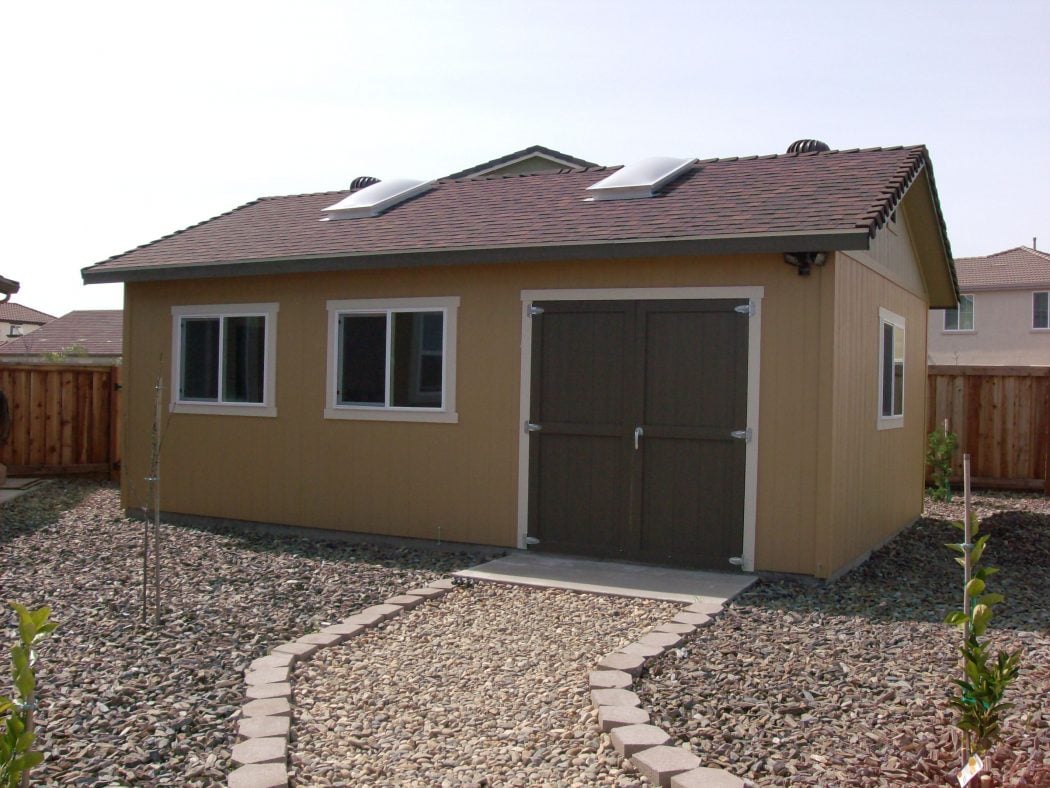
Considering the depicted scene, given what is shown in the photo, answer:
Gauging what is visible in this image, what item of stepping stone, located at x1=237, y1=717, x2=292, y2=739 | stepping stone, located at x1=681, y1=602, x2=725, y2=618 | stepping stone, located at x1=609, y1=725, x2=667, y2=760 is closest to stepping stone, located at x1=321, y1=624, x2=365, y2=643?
stepping stone, located at x1=237, y1=717, x2=292, y2=739

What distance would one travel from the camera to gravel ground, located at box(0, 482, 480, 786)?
4.04m

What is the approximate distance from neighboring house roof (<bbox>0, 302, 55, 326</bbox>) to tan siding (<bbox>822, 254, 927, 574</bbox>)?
153 ft

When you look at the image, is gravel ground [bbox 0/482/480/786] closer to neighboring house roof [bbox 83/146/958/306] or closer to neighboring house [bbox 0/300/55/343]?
neighboring house roof [bbox 83/146/958/306]

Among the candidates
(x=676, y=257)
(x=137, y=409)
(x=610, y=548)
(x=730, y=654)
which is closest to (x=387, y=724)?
(x=730, y=654)

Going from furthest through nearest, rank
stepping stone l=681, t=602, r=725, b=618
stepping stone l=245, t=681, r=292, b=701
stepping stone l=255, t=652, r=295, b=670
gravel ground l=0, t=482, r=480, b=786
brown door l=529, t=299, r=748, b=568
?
brown door l=529, t=299, r=748, b=568 → stepping stone l=681, t=602, r=725, b=618 → stepping stone l=255, t=652, r=295, b=670 → stepping stone l=245, t=681, r=292, b=701 → gravel ground l=0, t=482, r=480, b=786

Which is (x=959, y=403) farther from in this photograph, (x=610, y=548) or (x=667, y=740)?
(x=667, y=740)

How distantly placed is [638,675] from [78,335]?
40304 mm

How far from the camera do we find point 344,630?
578 centimetres

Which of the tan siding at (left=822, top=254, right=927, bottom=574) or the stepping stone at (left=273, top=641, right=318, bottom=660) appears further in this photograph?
the tan siding at (left=822, top=254, right=927, bottom=574)

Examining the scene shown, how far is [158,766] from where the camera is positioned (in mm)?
3871

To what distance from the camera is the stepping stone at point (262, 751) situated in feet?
12.7

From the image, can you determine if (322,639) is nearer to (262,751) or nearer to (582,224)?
(262,751)

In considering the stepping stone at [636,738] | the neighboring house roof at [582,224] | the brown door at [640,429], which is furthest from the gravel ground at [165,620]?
the neighboring house roof at [582,224]

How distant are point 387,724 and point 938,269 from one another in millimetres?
8737
